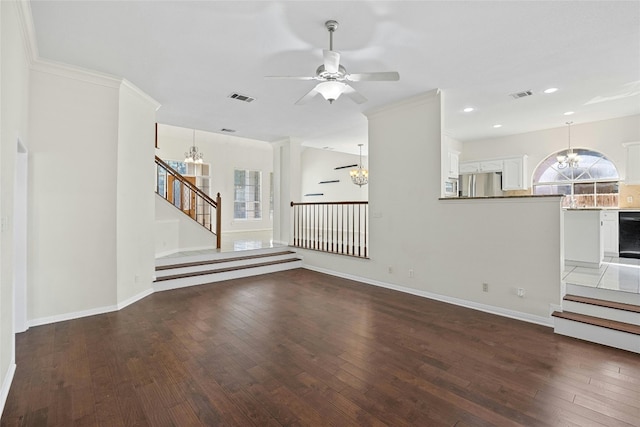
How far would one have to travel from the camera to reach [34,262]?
343 cm

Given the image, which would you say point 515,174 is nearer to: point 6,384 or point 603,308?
point 603,308

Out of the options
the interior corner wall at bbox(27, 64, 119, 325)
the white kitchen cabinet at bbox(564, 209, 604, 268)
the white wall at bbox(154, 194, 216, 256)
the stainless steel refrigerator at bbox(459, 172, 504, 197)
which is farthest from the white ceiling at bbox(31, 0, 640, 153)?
the stainless steel refrigerator at bbox(459, 172, 504, 197)

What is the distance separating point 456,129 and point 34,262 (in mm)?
7683

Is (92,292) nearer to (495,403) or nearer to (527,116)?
(495,403)

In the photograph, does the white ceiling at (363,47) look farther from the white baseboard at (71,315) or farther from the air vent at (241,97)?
the white baseboard at (71,315)

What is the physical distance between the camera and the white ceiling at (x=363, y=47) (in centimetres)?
252

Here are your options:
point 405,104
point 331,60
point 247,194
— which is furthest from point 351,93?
point 247,194

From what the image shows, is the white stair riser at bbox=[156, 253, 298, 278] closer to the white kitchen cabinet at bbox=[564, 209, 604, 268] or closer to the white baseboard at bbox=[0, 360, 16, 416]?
the white baseboard at bbox=[0, 360, 16, 416]

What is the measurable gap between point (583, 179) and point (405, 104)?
498 cm

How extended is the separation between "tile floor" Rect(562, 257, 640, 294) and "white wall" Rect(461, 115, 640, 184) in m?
2.30

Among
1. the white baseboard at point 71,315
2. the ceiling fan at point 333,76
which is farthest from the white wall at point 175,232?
the ceiling fan at point 333,76

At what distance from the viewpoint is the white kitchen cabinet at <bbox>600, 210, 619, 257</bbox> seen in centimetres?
587

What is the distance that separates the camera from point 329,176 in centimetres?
1120

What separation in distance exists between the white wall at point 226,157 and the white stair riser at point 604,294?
9408mm
